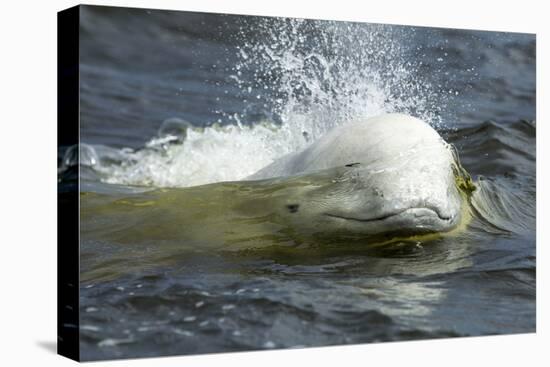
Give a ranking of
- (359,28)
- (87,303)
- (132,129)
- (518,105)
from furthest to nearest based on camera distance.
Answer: (518,105)
(359,28)
(132,129)
(87,303)

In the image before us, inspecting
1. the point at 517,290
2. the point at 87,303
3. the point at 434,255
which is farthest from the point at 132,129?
the point at 517,290

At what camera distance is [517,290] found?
719 cm

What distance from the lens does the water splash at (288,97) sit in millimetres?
6832

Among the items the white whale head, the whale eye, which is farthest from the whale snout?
the whale eye

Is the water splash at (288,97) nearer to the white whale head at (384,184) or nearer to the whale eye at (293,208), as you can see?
the white whale head at (384,184)

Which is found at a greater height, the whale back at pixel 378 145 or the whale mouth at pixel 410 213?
the whale back at pixel 378 145

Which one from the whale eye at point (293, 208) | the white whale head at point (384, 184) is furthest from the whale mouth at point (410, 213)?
the whale eye at point (293, 208)

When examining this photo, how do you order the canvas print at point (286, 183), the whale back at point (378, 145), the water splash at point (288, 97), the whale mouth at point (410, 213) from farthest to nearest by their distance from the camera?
the water splash at point (288, 97) < the whale back at point (378, 145) < the whale mouth at point (410, 213) < the canvas print at point (286, 183)

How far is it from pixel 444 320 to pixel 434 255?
19.8 inches

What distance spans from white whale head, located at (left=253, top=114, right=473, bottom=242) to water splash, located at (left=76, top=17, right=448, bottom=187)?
16.3 inches

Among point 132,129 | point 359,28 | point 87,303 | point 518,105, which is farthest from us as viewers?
point 518,105

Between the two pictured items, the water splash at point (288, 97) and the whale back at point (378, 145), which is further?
the water splash at point (288, 97)

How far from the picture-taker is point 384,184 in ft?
21.6

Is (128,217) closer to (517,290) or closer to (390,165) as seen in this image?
(390,165)
